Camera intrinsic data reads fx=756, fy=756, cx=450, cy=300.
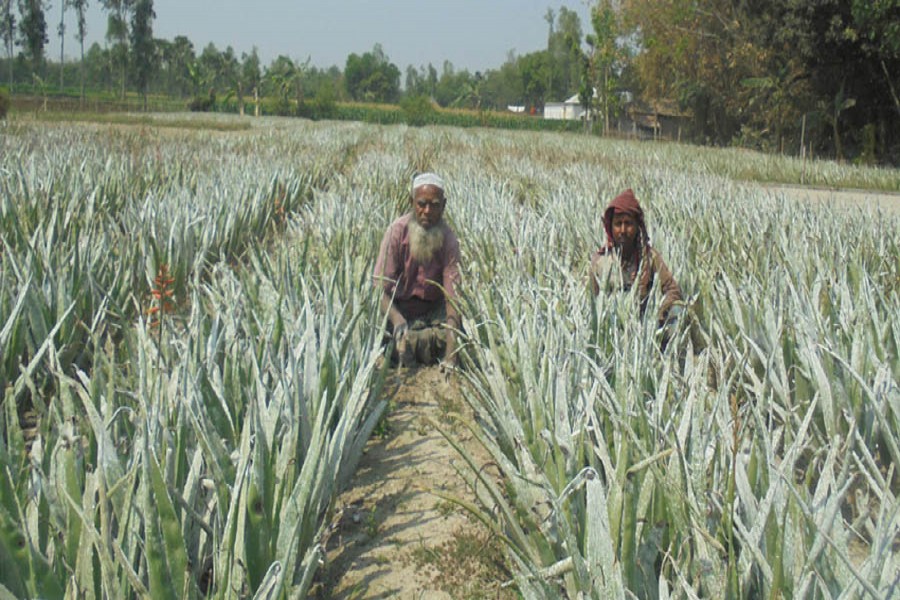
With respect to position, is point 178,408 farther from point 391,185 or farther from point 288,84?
point 288,84

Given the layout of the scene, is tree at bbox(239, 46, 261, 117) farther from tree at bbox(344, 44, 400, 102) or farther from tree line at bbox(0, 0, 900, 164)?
tree at bbox(344, 44, 400, 102)

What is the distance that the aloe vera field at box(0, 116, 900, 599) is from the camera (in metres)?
1.38

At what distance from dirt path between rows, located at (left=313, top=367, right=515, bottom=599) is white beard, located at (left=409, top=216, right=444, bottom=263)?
116 cm

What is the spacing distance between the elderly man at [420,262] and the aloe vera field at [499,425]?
0.20 meters

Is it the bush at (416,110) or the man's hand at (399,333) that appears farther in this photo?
the bush at (416,110)

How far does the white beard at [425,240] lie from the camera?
13.0ft

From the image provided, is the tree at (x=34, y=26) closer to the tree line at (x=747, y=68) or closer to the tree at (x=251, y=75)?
the tree line at (x=747, y=68)

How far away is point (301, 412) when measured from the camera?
2.06m

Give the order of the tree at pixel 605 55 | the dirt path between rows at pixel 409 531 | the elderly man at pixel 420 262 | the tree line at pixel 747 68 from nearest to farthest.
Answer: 1. the dirt path between rows at pixel 409 531
2. the elderly man at pixel 420 262
3. the tree line at pixel 747 68
4. the tree at pixel 605 55

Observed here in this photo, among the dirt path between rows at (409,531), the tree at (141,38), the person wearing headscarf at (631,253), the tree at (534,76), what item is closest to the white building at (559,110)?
the tree at (534,76)

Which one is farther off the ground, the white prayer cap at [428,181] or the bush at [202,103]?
the bush at [202,103]

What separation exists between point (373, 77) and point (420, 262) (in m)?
93.9

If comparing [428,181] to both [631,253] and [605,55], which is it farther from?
[605,55]

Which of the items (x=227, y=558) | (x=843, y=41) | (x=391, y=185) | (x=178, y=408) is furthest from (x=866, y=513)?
(x=843, y=41)
